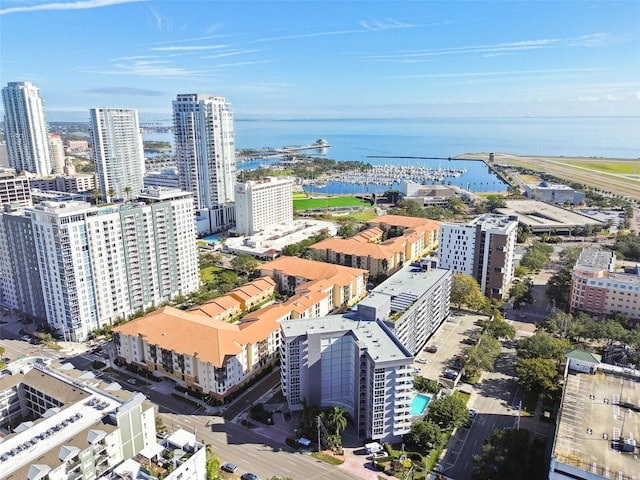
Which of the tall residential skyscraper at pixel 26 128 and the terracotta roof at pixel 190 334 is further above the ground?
the tall residential skyscraper at pixel 26 128

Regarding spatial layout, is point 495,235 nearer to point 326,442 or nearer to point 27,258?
point 326,442

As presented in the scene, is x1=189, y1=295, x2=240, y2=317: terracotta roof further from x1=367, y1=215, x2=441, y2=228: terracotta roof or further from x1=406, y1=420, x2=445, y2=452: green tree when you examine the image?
x1=367, y1=215, x2=441, y2=228: terracotta roof

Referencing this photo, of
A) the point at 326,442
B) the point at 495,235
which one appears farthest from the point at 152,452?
the point at 495,235

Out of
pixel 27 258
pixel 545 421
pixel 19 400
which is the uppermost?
pixel 27 258

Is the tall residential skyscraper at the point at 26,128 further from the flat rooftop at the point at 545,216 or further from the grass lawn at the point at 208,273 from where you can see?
the flat rooftop at the point at 545,216

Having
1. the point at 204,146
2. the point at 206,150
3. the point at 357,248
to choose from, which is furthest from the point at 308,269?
the point at 204,146

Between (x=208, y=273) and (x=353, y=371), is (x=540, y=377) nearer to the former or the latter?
(x=353, y=371)

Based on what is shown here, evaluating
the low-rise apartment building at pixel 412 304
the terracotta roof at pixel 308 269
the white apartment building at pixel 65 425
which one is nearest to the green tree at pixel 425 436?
the low-rise apartment building at pixel 412 304

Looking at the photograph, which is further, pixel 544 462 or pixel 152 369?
pixel 152 369
